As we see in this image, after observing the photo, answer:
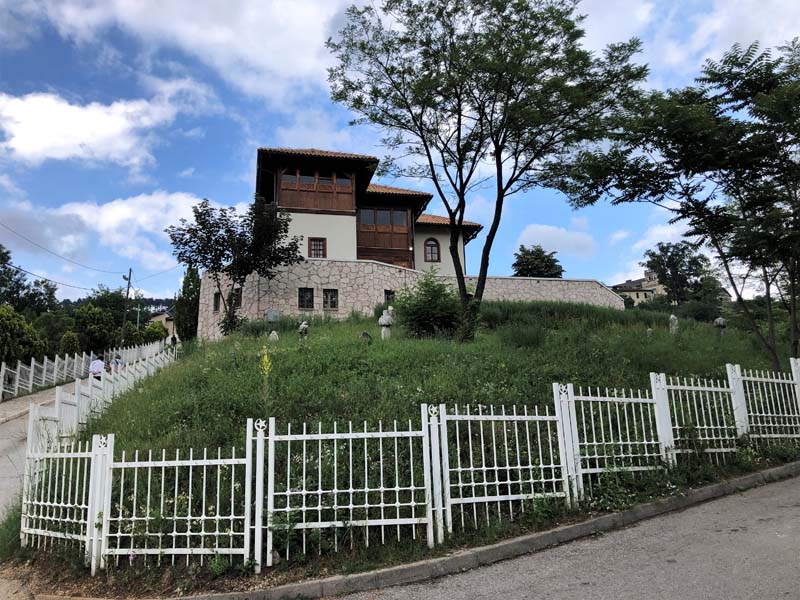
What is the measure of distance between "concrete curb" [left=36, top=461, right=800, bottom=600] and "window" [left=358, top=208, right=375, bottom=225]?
23845 mm

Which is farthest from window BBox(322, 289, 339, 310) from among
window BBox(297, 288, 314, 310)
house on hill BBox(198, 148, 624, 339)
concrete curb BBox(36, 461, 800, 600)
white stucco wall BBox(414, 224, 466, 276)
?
concrete curb BBox(36, 461, 800, 600)

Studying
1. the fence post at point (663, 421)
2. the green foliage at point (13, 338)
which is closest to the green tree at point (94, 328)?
the green foliage at point (13, 338)

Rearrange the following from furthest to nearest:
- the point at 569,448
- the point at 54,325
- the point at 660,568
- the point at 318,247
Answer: the point at 54,325
the point at 318,247
the point at 569,448
the point at 660,568

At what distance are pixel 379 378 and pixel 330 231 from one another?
1744 centimetres

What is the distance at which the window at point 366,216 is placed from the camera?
28297mm

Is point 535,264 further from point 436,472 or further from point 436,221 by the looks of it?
point 436,472

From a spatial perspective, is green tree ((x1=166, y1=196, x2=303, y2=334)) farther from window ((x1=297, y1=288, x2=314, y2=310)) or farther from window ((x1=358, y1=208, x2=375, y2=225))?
window ((x1=358, y1=208, x2=375, y2=225))

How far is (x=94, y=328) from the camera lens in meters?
35.1

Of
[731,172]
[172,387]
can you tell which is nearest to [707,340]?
[731,172]

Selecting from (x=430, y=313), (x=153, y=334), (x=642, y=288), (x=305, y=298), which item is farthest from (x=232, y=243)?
(x=642, y=288)

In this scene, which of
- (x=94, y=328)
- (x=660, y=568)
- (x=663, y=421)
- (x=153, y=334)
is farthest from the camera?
(x=153, y=334)

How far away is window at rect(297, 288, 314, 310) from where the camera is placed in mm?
21745

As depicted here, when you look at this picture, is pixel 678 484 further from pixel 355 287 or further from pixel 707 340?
pixel 355 287

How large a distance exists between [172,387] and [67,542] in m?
4.39
